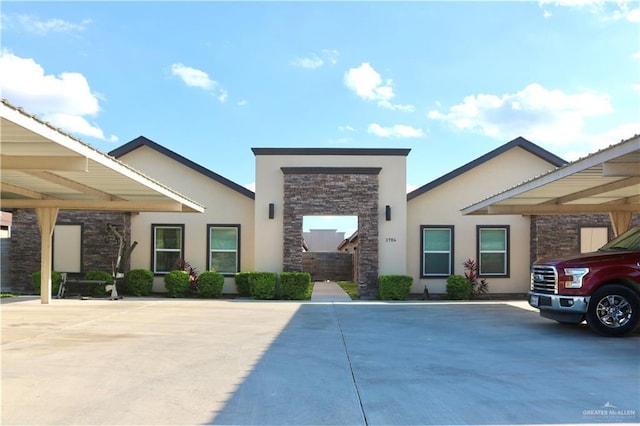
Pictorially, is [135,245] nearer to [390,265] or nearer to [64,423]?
[390,265]

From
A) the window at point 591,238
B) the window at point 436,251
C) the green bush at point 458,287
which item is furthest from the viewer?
the window at point 436,251

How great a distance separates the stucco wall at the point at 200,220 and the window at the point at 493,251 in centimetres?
774

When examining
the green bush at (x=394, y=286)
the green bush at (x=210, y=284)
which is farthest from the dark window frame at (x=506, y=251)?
the green bush at (x=210, y=284)

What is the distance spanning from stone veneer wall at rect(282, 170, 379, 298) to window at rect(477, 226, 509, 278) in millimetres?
3821

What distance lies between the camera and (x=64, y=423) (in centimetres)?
505

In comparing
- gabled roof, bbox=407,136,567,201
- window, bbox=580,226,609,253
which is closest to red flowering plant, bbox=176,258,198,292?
gabled roof, bbox=407,136,567,201

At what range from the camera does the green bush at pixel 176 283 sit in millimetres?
17891

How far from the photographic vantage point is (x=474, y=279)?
18578 millimetres

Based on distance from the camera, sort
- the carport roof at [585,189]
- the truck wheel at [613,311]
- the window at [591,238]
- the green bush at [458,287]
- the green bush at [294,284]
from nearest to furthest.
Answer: the carport roof at [585,189] → the truck wheel at [613,311] → the green bush at [294,284] → the green bush at [458,287] → the window at [591,238]

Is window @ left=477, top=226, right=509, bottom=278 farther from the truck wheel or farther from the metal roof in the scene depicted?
the metal roof

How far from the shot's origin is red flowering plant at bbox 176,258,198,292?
18375 mm

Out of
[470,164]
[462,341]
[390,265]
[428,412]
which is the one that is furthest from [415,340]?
[470,164]

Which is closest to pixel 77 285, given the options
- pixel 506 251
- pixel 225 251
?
pixel 225 251

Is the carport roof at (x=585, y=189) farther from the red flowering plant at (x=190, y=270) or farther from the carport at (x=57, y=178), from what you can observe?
the red flowering plant at (x=190, y=270)
